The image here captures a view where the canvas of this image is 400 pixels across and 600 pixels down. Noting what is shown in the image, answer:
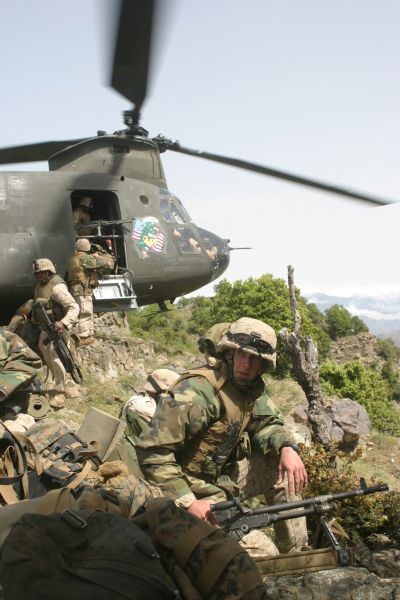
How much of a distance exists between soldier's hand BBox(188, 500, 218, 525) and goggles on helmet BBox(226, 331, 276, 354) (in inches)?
40.0

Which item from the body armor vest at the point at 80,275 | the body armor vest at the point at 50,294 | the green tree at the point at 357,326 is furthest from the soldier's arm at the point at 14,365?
the green tree at the point at 357,326

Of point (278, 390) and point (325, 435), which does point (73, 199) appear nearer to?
point (325, 435)

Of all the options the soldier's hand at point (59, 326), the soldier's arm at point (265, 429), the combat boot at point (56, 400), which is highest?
the soldier's arm at point (265, 429)

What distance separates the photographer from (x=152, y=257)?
35.3 feet

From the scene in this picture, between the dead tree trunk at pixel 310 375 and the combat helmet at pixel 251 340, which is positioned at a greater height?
the combat helmet at pixel 251 340

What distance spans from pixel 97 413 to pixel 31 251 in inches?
211

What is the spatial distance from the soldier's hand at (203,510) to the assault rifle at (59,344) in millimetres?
5807

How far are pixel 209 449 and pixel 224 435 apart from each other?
13 centimetres

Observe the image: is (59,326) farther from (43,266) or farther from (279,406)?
(279,406)

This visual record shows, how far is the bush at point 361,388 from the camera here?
18297 millimetres

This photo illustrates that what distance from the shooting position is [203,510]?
3658 millimetres

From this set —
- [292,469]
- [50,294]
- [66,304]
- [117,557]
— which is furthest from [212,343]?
[50,294]

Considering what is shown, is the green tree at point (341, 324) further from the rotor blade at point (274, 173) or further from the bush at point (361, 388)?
the rotor blade at point (274, 173)

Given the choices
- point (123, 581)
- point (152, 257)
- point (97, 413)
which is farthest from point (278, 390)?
point (123, 581)
